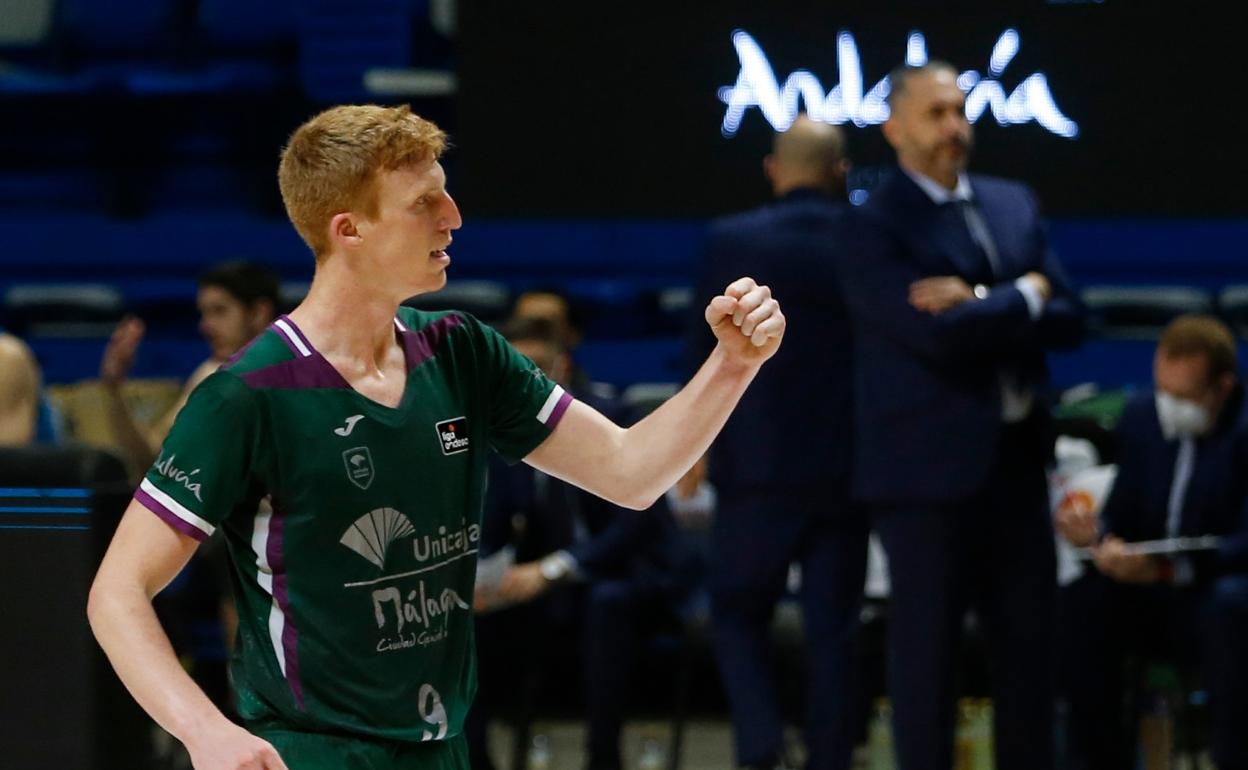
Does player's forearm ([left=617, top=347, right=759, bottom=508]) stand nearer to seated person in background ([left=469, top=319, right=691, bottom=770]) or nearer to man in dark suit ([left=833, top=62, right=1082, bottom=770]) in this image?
man in dark suit ([left=833, top=62, right=1082, bottom=770])

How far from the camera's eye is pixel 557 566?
6.03 metres

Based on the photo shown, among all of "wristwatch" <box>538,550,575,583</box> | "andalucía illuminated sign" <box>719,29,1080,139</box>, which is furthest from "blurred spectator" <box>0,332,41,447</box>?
"andalucía illuminated sign" <box>719,29,1080,139</box>

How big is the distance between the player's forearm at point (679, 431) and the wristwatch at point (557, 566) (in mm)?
3287

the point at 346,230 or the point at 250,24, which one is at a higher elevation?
the point at 250,24

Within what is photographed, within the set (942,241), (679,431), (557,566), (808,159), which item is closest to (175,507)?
(679,431)

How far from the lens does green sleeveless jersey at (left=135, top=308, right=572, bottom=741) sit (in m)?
2.40

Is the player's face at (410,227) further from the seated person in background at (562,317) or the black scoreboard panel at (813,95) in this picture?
the black scoreboard panel at (813,95)

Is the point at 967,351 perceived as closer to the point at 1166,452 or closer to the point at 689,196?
the point at 1166,452

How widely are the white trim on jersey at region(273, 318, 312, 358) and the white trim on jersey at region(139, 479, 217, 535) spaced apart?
27cm

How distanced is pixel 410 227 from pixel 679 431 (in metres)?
0.50

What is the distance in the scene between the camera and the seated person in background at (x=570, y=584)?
596 centimetres

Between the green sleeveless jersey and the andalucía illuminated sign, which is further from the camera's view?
the andalucía illuminated sign

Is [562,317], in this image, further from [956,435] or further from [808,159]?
[956,435]

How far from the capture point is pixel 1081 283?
9.05 meters
